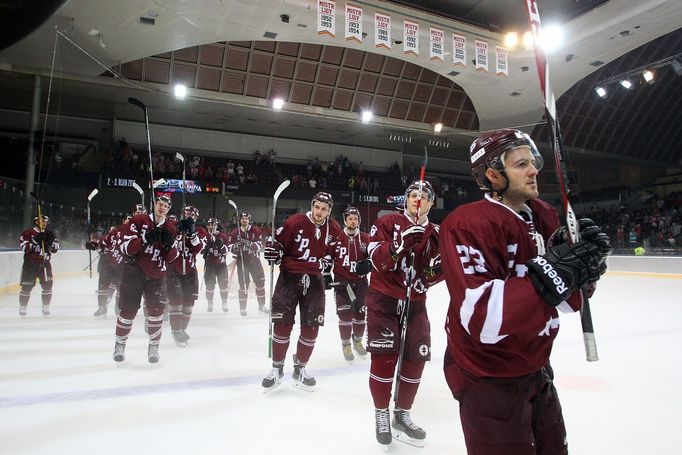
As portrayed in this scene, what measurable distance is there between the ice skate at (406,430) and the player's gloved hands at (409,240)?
1082 mm

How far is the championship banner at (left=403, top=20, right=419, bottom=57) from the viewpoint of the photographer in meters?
12.2

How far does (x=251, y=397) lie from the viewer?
11.3 feet

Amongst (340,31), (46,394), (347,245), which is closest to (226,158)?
(340,31)

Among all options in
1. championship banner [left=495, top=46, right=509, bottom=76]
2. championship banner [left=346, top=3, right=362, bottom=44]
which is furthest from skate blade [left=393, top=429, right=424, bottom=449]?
championship banner [left=495, top=46, right=509, bottom=76]

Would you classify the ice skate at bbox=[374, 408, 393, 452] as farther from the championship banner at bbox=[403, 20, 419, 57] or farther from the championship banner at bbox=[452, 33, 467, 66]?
the championship banner at bbox=[452, 33, 467, 66]

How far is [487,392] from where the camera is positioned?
1356 millimetres

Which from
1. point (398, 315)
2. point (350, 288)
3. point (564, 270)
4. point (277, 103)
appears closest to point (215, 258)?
point (350, 288)

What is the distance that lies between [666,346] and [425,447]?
3.73 meters

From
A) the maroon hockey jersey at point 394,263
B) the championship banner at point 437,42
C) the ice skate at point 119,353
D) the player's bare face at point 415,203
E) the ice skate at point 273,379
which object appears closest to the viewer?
the maroon hockey jersey at point 394,263

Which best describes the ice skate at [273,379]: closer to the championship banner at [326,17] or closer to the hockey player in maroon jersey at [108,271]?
the hockey player in maroon jersey at [108,271]

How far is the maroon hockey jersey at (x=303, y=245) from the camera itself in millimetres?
3848

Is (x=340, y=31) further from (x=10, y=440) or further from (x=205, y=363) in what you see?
(x=10, y=440)

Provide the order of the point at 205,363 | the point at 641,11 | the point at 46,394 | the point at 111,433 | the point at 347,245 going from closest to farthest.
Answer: the point at 111,433, the point at 46,394, the point at 205,363, the point at 347,245, the point at 641,11

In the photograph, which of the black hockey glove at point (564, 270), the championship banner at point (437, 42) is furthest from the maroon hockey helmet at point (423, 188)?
the championship banner at point (437, 42)
